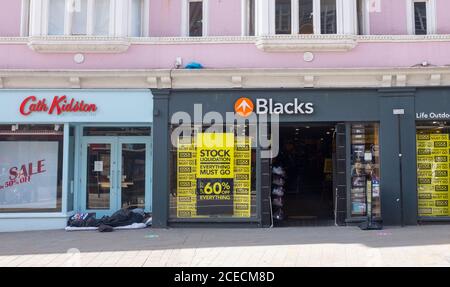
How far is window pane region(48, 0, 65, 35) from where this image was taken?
40.4 feet

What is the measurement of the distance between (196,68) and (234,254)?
194 inches

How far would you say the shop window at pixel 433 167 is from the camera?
12.1 meters

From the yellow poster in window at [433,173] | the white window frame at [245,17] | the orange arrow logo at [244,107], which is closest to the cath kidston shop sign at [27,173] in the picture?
the orange arrow logo at [244,107]

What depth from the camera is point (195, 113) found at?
1202cm

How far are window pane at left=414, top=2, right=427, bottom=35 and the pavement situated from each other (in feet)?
15.5

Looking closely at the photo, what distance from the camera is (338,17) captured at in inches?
475

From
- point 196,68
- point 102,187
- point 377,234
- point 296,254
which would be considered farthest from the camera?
point 102,187

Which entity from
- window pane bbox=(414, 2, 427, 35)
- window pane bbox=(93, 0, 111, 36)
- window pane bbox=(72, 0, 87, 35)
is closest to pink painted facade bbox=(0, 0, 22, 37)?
window pane bbox=(72, 0, 87, 35)

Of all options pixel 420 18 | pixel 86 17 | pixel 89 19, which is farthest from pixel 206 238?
pixel 420 18

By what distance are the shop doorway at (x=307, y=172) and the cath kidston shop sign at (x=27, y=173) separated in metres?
5.67

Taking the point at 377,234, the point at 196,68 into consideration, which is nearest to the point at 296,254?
the point at 377,234

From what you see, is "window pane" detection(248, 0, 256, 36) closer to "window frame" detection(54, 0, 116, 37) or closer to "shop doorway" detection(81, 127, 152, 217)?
"window frame" detection(54, 0, 116, 37)

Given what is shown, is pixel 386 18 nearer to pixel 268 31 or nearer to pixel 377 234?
pixel 268 31

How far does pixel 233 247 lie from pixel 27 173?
6005 millimetres
